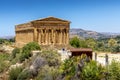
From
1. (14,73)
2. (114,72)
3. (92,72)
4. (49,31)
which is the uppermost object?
(49,31)

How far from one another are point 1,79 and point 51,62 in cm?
1261

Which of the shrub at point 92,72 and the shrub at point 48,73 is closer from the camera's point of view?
the shrub at point 92,72

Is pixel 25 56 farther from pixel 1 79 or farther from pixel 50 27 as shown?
pixel 50 27

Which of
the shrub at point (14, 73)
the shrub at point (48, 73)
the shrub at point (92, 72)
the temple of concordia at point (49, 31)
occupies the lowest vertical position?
the shrub at point (14, 73)

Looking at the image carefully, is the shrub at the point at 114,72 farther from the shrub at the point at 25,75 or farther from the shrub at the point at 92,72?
the shrub at the point at 25,75

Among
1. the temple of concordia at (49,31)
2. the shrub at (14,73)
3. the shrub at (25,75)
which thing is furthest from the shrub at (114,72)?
the temple of concordia at (49,31)

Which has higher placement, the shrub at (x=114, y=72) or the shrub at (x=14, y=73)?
the shrub at (x=114, y=72)

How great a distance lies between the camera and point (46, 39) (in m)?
90.3

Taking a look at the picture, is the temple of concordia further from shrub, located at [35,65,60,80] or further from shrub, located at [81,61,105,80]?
shrub, located at [81,61,105,80]

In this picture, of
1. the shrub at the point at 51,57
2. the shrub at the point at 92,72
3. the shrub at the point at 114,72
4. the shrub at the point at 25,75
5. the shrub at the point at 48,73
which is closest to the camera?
the shrub at the point at 114,72

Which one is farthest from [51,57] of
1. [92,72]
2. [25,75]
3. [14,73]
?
[92,72]

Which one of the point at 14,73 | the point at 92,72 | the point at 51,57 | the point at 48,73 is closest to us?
the point at 92,72

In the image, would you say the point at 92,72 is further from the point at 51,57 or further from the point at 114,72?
the point at 51,57

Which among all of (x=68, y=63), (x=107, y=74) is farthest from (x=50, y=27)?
(x=107, y=74)
